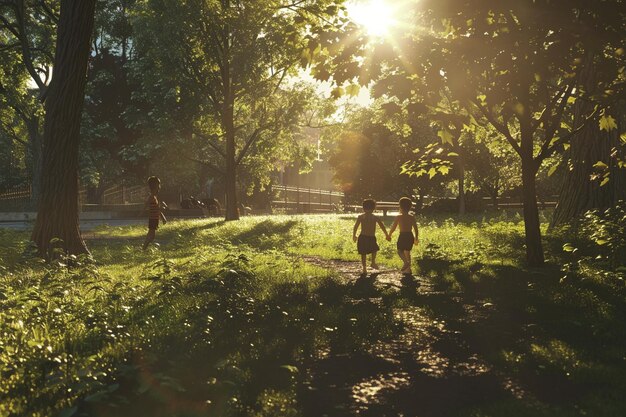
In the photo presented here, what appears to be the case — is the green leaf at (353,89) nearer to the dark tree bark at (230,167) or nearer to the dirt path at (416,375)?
the dirt path at (416,375)

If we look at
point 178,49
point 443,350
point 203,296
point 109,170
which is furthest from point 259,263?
point 109,170

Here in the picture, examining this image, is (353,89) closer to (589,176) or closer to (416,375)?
(416,375)

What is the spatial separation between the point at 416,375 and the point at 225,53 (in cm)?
2524

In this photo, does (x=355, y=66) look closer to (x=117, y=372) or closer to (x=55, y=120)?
(x=117, y=372)

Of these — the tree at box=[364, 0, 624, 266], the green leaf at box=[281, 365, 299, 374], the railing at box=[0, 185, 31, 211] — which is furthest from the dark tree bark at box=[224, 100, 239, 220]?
the green leaf at box=[281, 365, 299, 374]

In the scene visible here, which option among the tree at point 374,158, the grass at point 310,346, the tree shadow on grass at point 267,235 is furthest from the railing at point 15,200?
the grass at point 310,346

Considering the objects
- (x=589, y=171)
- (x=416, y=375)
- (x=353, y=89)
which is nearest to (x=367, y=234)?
(x=353, y=89)

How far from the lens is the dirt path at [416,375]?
466cm

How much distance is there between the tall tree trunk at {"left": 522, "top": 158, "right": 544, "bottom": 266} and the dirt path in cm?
300

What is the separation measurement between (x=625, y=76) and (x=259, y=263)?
24.9 ft

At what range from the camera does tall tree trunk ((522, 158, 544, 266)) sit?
10.3 metres

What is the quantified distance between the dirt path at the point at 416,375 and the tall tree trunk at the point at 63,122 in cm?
634

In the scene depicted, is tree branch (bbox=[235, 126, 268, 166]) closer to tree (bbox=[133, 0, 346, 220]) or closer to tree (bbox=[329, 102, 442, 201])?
tree (bbox=[133, 0, 346, 220])

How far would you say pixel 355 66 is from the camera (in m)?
7.55
